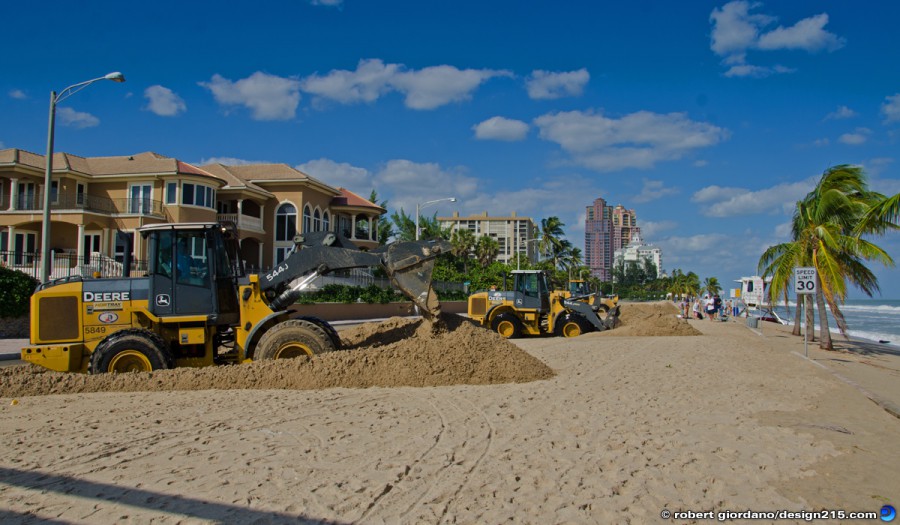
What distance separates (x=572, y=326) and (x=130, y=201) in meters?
26.1

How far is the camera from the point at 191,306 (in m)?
10.5

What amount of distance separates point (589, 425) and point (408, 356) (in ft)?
13.0

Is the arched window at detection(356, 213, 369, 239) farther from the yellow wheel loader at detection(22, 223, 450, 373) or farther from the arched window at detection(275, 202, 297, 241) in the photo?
the yellow wheel loader at detection(22, 223, 450, 373)

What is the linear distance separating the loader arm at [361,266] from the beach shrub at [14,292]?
14.5 metres

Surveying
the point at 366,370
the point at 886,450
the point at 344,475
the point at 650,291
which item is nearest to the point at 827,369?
the point at 886,450

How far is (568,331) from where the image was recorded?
2319 centimetres

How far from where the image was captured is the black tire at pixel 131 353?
9.95 meters

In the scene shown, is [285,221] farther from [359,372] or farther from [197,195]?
[359,372]

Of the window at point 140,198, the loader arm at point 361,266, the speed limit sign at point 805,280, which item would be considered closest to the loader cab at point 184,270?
the loader arm at point 361,266

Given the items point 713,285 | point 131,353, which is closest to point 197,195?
point 131,353

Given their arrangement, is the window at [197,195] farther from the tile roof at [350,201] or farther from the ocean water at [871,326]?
the ocean water at [871,326]

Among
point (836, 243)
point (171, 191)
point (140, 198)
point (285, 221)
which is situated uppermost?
point (171, 191)

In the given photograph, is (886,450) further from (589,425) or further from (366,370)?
(366,370)

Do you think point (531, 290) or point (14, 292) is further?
point (531, 290)
